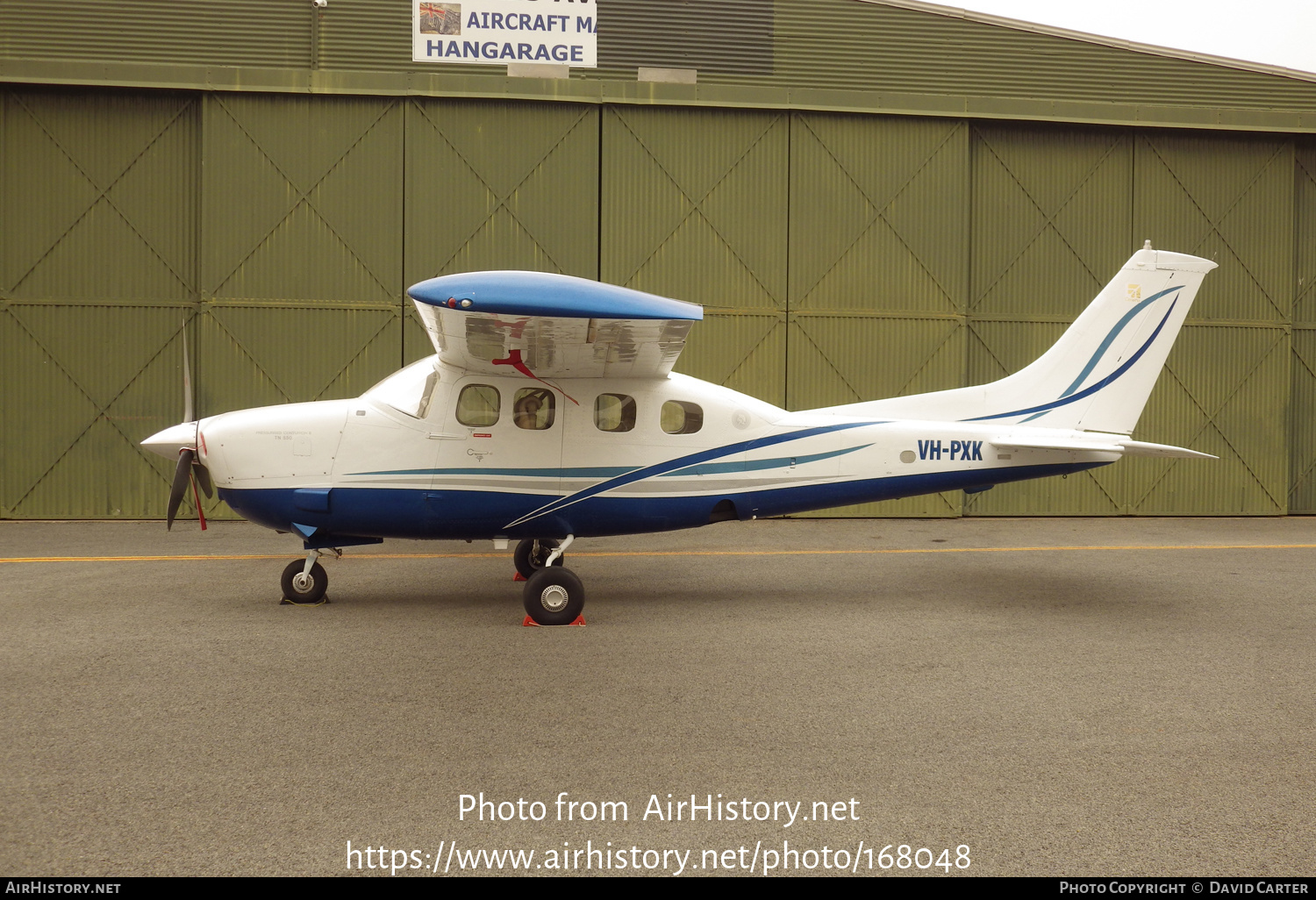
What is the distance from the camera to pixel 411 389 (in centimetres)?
662

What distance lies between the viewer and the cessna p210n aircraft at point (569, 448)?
6352 millimetres

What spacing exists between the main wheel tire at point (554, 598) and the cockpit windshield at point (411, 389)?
1648mm

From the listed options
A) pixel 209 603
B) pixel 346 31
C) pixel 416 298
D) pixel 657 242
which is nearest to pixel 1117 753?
pixel 416 298

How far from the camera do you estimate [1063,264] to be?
42.6ft

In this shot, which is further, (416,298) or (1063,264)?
(1063,264)

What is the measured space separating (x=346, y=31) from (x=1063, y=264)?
11.6m

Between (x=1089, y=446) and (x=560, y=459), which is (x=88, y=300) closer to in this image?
(x=560, y=459)

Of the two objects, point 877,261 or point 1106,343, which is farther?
point 877,261

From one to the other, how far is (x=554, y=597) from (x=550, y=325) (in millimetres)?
2074

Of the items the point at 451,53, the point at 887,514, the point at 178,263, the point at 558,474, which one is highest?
the point at 451,53

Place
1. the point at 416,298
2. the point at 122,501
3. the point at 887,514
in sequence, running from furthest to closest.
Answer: the point at 887,514 → the point at 122,501 → the point at 416,298

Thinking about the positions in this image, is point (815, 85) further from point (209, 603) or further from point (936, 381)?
point (209, 603)

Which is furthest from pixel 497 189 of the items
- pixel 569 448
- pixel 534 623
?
pixel 534 623

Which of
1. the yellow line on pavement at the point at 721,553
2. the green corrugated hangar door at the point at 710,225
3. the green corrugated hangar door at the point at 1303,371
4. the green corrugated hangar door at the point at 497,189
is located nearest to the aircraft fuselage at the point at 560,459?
the yellow line on pavement at the point at 721,553
